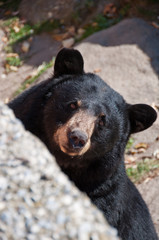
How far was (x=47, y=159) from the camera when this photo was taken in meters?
1.57

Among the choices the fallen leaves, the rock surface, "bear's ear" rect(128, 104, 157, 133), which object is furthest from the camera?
the rock surface

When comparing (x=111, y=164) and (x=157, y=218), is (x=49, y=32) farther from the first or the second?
(x=111, y=164)

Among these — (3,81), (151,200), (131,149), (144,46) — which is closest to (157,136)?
(131,149)

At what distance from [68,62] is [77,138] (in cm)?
79

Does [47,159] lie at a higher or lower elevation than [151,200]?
higher

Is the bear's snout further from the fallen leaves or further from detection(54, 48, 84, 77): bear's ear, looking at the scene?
the fallen leaves

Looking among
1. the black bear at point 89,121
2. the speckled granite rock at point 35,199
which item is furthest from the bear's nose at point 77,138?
the speckled granite rock at point 35,199

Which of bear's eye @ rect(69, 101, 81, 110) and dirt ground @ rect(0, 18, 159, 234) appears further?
dirt ground @ rect(0, 18, 159, 234)

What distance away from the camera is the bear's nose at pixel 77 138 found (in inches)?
126

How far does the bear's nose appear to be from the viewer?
3199 millimetres

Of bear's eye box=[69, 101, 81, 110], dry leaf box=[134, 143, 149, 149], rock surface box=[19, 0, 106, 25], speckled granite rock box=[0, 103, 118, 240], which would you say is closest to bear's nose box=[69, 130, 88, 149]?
bear's eye box=[69, 101, 81, 110]

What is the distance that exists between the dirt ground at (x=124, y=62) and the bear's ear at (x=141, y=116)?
2.08m

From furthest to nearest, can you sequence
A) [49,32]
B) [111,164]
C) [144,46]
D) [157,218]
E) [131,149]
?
1. [49,32]
2. [144,46]
3. [131,149]
4. [157,218]
5. [111,164]

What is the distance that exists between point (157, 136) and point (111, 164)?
2444mm
